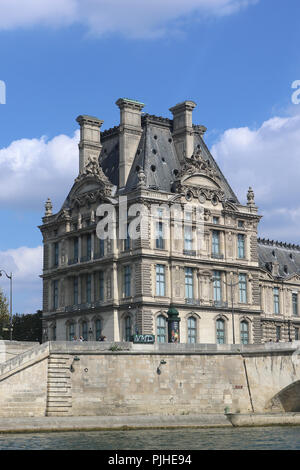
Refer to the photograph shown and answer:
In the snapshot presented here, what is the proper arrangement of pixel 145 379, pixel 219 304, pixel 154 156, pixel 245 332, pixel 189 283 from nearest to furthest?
pixel 145 379 → pixel 189 283 → pixel 219 304 → pixel 245 332 → pixel 154 156

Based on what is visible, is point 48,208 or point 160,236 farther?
point 48,208

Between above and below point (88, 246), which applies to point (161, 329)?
below

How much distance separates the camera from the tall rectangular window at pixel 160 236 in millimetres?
82688

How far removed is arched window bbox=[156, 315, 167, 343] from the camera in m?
81.9

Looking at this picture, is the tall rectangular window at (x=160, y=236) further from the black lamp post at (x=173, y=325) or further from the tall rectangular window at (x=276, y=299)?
the tall rectangular window at (x=276, y=299)

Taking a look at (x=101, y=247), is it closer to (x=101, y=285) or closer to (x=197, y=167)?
(x=101, y=285)

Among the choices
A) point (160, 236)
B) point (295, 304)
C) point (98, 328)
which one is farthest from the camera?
point (295, 304)

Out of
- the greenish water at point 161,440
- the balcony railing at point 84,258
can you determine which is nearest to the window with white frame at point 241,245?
the balcony railing at point 84,258

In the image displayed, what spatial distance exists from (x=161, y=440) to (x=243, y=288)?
1465 inches

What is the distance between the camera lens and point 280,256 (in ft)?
342

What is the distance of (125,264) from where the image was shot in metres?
83.1

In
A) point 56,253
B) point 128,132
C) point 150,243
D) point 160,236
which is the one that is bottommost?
point 150,243

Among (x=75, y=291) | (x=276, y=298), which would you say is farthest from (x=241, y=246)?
(x=75, y=291)

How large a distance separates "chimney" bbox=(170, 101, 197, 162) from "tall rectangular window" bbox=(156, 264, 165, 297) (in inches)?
473
